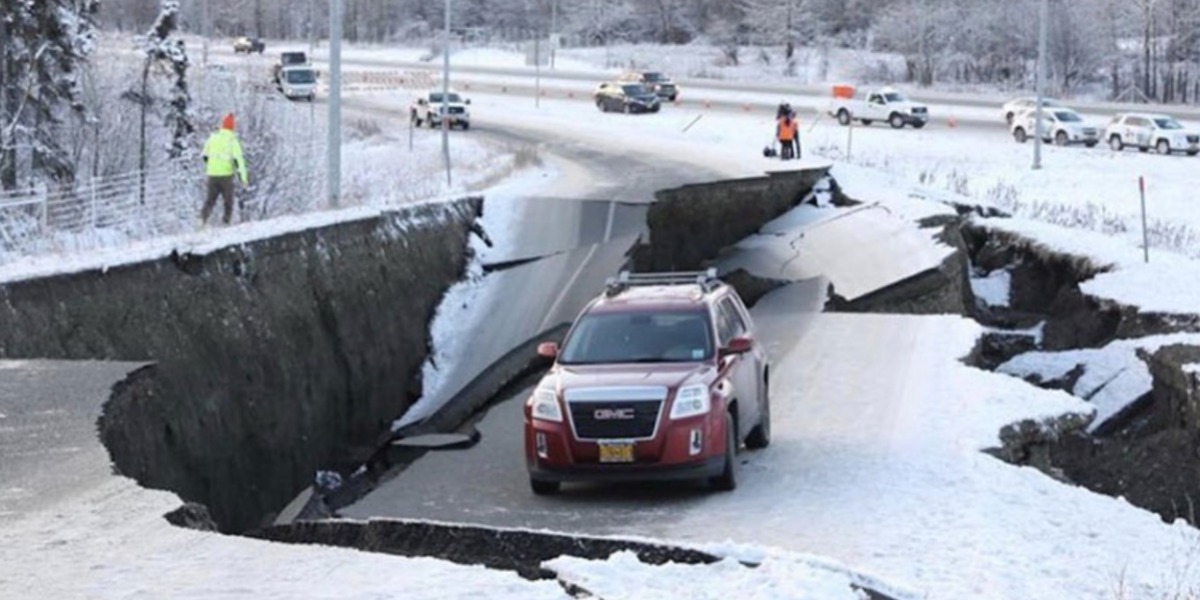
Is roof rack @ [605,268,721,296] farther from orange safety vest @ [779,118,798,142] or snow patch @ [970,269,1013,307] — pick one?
orange safety vest @ [779,118,798,142]

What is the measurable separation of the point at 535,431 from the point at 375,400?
9.11 meters

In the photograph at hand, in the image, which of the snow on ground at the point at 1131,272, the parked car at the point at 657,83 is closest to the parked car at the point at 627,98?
the parked car at the point at 657,83

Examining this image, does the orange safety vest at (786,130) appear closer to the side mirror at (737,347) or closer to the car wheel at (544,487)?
the side mirror at (737,347)

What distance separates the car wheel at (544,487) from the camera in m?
16.1

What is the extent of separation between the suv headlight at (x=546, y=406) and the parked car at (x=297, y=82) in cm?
5877

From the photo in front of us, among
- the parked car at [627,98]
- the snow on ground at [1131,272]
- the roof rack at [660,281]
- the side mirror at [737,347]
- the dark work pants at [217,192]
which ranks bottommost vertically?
the snow on ground at [1131,272]

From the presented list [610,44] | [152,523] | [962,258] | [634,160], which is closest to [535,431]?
[152,523]

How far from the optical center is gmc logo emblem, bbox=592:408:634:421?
50.5ft

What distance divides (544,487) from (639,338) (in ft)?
5.72

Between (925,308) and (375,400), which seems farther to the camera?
(925,308)

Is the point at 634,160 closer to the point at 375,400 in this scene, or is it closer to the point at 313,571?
the point at 375,400

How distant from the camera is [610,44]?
130 m

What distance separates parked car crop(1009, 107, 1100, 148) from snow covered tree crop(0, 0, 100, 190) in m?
35.7

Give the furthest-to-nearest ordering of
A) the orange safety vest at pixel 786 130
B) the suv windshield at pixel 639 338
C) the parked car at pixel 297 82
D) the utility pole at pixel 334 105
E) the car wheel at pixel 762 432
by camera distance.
A: the parked car at pixel 297 82, the orange safety vest at pixel 786 130, the utility pole at pixel 334 105, the car wheel at pixel 762 432, the suv windshield at pixel 639 338
